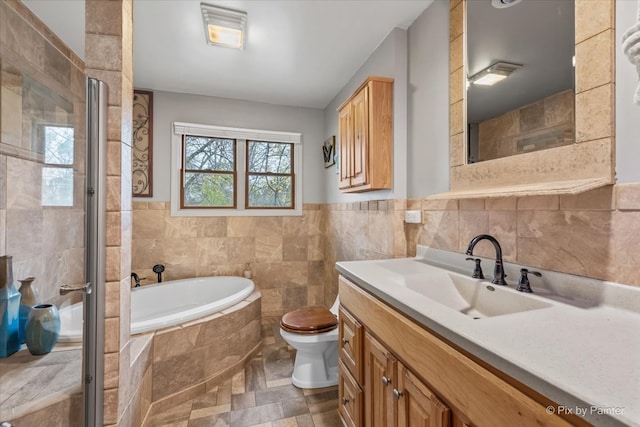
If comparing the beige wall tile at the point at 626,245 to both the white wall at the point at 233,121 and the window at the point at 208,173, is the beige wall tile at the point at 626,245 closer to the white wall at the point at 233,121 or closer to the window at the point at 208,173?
the white wall at the point at 233,121

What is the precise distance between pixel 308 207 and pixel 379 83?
1845mm

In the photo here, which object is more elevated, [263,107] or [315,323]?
[263,107]

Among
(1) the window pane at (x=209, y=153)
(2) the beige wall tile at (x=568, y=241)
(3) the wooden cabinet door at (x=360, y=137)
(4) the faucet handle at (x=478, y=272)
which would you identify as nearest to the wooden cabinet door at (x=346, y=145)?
(3) the wooden cabinet door at (x=360, y=137)

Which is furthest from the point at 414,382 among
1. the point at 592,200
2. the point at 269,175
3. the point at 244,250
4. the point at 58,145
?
the point at 269,175

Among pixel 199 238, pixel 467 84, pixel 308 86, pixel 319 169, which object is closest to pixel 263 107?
pixel 308 86

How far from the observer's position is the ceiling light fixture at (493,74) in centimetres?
128

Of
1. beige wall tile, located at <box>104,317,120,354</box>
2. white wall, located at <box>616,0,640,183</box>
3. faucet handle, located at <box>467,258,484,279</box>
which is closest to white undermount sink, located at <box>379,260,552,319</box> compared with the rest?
faucet handle, located at <box>467,258,484,279</box>

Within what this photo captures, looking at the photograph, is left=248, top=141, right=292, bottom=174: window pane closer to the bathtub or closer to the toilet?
the bathtub

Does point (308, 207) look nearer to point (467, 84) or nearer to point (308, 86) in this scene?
point (308, 86)

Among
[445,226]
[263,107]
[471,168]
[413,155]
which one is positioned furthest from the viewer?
[263,107]

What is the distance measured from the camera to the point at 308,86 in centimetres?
288

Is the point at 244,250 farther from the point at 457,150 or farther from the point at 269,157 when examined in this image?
the point at 457,150

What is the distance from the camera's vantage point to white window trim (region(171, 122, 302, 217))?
9.79ft

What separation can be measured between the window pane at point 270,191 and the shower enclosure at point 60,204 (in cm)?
214
